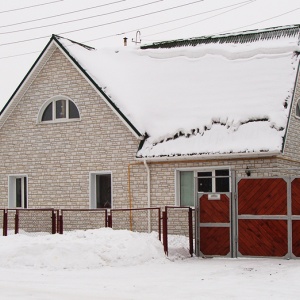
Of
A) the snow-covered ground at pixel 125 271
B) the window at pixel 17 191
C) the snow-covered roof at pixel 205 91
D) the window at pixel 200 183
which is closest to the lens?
the snow-covered ground at pixel 125 271

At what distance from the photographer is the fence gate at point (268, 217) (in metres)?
17.2

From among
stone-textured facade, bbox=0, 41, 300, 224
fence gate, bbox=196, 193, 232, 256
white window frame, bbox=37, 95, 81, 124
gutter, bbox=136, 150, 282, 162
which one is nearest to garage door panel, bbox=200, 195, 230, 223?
fence gate, bbox=196, 193, 232, 256

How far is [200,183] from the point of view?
22734mm

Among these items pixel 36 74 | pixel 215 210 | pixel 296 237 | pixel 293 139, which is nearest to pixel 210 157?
pixel 293 139

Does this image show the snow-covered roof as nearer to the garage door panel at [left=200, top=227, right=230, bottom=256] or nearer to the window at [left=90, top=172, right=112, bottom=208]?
the window at [left=90, top=172, right=112, bottom=208]

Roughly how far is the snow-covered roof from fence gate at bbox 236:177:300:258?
9.87 feet

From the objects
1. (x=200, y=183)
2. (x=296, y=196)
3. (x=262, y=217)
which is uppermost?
(x=200, y=183)

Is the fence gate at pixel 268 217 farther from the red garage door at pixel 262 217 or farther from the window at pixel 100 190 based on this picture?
the window at pixel 100 190

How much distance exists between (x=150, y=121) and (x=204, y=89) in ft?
7.58

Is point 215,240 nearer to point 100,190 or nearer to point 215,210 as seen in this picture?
point 215,210

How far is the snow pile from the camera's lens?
15641mm

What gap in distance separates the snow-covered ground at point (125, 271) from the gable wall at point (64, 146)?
5.66 meters

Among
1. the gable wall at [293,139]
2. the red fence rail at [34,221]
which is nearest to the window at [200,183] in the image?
the gable wall at [293,139]

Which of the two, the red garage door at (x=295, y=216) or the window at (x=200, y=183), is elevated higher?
the window at (x=200, y=183)
